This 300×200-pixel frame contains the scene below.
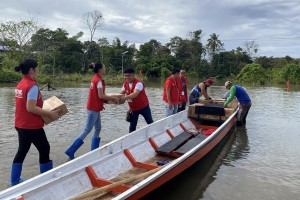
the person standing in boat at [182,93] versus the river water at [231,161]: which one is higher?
the person standing in boat at [182,93]

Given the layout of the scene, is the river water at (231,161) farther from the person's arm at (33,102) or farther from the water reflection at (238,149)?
the person's arm at (33,102)

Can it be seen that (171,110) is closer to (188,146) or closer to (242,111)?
(188,146)

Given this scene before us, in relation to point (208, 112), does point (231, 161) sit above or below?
below

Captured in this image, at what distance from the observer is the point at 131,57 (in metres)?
65.4

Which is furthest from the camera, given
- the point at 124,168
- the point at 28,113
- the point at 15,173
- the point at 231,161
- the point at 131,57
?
the point at 131,57

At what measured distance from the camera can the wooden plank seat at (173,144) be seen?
6.21 metres

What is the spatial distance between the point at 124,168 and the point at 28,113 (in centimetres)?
184

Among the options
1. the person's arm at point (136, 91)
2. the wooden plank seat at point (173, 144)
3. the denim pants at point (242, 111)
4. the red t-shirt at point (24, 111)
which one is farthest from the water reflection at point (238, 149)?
the red t-shirt at point (24, 111)

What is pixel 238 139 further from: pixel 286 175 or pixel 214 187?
pixel 214 187

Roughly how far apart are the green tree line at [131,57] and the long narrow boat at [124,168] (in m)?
32.4

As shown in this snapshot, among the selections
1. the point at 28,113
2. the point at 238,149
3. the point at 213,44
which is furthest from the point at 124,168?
the point at 213,44

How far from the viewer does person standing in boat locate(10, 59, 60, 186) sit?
4.34m

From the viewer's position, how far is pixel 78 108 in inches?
568

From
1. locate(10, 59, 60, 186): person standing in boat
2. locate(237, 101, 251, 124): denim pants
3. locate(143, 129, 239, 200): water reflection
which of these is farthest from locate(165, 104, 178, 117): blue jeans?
locate(10, 59, 60, 186): person standing in boat
